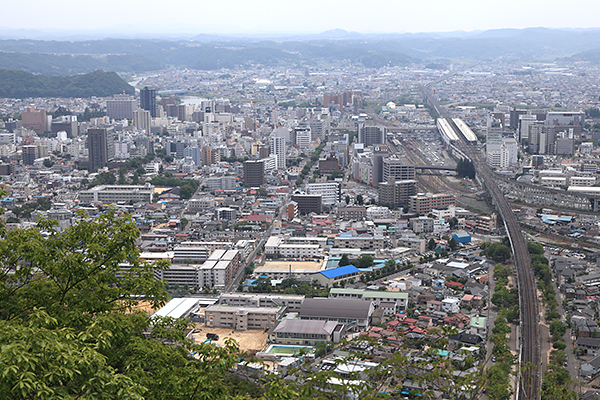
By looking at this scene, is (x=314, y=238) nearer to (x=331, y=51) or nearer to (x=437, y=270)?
(x=437, y=270)

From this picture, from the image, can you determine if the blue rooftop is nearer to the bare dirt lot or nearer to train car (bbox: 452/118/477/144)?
the bare dirt lot

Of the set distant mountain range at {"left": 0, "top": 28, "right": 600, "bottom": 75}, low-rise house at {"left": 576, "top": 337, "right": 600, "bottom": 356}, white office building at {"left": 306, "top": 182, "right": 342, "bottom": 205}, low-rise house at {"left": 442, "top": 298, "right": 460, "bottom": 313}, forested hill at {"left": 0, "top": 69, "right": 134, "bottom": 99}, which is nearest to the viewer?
low-rise house at {"left": 576, "top": 337, "right": 600, "bottom": 356}

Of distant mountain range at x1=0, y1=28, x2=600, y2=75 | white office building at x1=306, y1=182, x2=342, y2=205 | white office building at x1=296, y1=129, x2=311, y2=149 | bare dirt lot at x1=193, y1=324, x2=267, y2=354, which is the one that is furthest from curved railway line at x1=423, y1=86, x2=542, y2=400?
distant mountain range at x1=0, y1=28, x2=600, y2=75

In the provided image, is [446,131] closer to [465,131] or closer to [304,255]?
[465,131]

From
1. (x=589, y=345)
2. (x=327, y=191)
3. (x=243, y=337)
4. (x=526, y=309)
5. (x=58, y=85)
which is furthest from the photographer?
(x=58, y=85)

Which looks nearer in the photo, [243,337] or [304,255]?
[243,337]

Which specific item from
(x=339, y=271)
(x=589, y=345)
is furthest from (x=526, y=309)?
(x=339, y=271)

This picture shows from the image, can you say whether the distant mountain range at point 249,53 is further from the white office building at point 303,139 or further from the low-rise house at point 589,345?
the low-rise house at point 589,345
